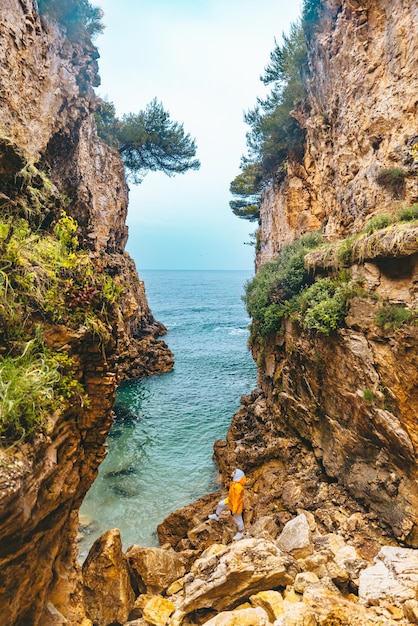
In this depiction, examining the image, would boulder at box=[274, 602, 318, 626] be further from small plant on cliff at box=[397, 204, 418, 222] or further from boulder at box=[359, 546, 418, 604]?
small plant on cliff at box=[397, 204, 418, 222]

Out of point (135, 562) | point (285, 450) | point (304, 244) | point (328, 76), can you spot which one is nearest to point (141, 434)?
point (285, 450)

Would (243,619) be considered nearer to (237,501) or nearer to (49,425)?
(49,425)

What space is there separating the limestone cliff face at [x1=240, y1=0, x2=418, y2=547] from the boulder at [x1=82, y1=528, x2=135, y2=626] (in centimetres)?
530

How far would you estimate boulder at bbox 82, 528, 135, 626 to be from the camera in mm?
5043

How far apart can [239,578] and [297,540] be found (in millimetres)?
1513

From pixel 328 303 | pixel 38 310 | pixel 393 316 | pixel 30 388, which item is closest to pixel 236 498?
pixel 328 303

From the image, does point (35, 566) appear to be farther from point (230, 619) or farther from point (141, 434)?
point (141, 434)

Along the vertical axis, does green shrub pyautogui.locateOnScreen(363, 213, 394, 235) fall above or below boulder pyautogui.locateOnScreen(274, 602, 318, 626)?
above

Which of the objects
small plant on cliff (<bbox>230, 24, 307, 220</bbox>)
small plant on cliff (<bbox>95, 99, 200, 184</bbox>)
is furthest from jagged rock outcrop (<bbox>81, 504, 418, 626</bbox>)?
small plant on cliff (<bbox>95, 99, 200, 184</bbox>)

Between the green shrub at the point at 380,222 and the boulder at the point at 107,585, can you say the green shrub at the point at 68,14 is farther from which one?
the boulder at the point at 107,585

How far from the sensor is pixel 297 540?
5.53 meters

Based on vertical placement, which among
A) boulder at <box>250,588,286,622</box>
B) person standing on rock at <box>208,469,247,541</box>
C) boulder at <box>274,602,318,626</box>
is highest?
boulder at <box>274,602,318,626</box>

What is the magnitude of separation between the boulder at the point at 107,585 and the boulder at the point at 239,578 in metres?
1.15

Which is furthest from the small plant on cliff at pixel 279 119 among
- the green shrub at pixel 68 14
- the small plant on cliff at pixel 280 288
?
the green shrub at pixel 68 14
